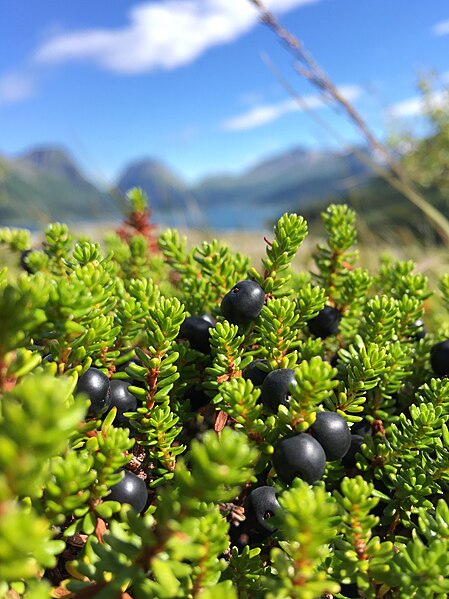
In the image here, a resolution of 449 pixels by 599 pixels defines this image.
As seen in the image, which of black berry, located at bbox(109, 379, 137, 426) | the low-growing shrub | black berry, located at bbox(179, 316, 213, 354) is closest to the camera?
the low-growing shrub

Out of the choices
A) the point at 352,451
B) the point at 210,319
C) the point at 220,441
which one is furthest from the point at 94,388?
the point at 352,451

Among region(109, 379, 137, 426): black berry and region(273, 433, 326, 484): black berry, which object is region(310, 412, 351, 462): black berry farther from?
region(109, 379, 137, 426): black berry

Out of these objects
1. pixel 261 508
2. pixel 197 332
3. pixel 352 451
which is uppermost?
pixel 197 332

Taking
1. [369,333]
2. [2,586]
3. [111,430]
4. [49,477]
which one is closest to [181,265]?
[369,333]

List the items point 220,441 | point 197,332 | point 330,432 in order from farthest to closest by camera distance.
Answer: point 197,332 < point 330,432 < point 220,441

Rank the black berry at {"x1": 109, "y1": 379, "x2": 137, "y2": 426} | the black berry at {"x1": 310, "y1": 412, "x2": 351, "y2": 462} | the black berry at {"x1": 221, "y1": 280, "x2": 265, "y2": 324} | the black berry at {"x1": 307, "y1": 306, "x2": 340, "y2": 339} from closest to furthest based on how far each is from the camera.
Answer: the black berry at {"x1": 310, "y1": 412, "x2": 351, "y2": 462}
the black berry at {"x1": 109, "y1": 379, "x2": 137, "y2": 426}
the black berry at {"x1": 221, "y1": 280, "x2": 265, "y2": 324}
the black berry at {"x1": 307, "y1": 306, "x2": 340, "y2": 339}

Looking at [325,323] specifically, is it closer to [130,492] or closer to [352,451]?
[352,451]

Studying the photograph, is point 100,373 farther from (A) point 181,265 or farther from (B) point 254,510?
(A) point 181,265

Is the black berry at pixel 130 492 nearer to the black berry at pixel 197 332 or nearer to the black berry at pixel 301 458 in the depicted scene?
the black berry at pixel 301 458

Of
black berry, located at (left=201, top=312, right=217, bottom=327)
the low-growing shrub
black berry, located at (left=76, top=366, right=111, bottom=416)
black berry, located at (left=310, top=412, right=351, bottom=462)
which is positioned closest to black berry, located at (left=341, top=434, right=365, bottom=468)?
the low-growing shrub
